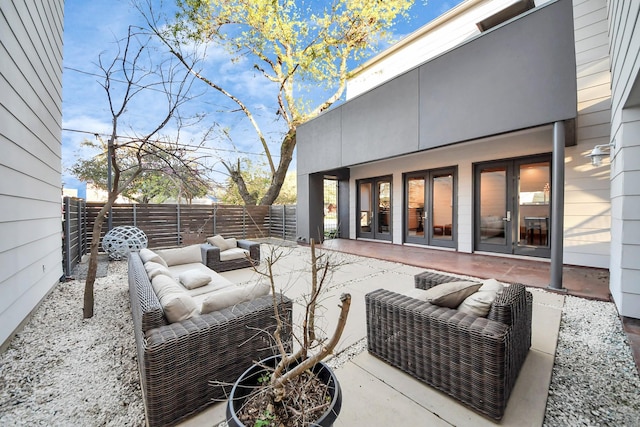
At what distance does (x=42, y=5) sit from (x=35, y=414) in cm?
467

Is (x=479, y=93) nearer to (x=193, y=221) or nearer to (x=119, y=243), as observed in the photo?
(x=119, y=243)

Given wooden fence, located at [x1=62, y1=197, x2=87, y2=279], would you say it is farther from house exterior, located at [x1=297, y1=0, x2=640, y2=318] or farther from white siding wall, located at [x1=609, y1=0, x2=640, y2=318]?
white siding wall, located at [x1=609, y1=0, x2=640, y2=318]

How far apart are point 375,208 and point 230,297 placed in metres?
7.24

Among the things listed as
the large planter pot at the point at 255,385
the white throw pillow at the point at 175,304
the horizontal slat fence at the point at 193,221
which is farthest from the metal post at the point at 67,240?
the large planter pot at the point at 255,385

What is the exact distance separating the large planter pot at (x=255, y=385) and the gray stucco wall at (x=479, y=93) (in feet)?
15.1

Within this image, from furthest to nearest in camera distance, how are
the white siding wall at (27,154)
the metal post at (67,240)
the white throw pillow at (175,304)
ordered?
the metal post at (67,240), the white siding wall at (27,154), the white throw pillow at (175,304)

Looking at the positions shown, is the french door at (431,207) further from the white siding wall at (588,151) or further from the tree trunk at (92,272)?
the tree trunk at (92,272)

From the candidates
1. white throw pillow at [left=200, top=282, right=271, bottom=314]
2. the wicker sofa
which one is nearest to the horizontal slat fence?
white throw pillow at [left=200, top=282, right=271, bottom=314]

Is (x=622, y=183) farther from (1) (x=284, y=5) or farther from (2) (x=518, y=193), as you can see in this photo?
(1) (x=284, y=5)

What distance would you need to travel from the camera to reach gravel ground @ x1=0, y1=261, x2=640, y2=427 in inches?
61.9

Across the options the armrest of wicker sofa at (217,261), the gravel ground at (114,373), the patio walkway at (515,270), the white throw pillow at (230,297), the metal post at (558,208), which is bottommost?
the gravel ground at (114,373)

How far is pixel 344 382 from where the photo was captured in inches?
73.6

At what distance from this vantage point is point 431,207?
7.20 meters

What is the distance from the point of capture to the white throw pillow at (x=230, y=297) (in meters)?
1.90
